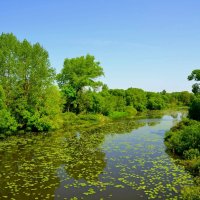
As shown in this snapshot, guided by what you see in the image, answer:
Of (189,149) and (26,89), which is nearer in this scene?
(189,149)

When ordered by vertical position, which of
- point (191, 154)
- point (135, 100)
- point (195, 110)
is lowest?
point (191, 154)

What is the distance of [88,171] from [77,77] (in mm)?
53273

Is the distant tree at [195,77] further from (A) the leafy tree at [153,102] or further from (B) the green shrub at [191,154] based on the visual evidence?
(A) the leafy tree at [153,102]

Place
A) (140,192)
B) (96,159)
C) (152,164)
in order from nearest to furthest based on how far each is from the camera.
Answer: (140,192)
(152,164)
(96,159)

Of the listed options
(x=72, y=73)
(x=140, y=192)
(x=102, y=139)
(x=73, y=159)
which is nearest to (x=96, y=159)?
(x=73, y=159)

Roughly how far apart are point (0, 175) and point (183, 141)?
19.0m

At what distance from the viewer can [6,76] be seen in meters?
48.7

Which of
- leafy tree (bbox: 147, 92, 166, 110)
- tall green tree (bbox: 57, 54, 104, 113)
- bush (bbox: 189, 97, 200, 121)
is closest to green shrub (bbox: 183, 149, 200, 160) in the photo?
bush (bbox: 189, 97, 200, 121)

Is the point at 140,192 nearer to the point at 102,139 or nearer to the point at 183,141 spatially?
the point at 183,141

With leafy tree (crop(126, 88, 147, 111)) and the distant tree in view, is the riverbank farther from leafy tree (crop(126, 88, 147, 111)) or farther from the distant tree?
leafy tree (crop(126, 88, 147, 111))

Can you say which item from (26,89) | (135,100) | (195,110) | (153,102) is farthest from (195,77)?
(153,102)

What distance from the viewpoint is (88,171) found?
2619 cm

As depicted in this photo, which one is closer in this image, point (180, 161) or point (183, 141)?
point (180, 161)

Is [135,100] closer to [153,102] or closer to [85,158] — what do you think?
[153,102]
